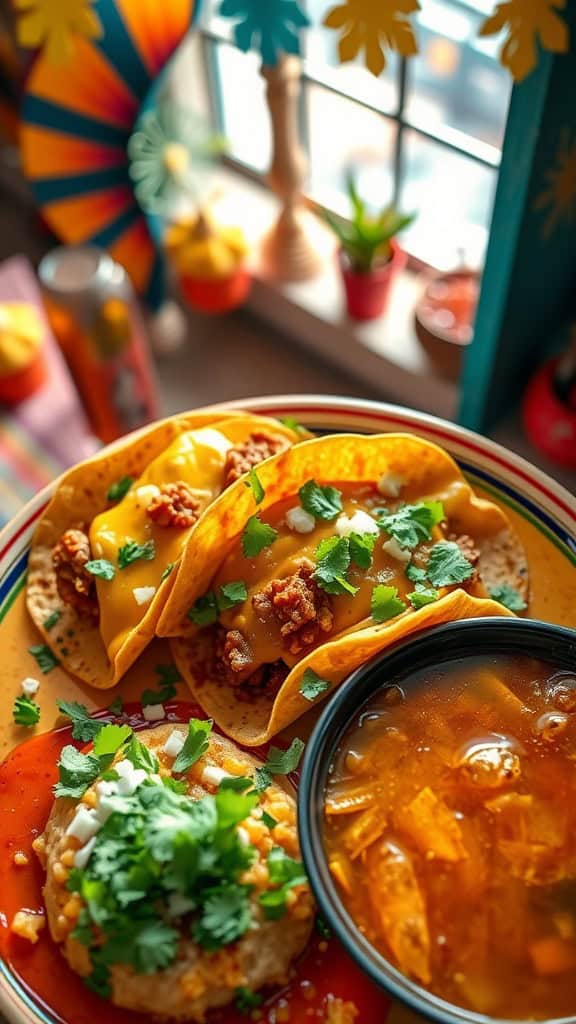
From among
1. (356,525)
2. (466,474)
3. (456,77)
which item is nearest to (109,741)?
(356,525)

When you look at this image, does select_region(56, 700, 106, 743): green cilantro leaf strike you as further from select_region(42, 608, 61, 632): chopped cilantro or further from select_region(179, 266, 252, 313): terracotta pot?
select_region(179, 266, 252, 313): terracotta pot

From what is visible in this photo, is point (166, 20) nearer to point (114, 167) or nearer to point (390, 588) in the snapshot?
point (114, 167)

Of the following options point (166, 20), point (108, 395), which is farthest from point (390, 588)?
point (166, 20)

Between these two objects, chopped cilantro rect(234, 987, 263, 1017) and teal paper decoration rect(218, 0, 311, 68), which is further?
teal paper decoration rect(218, 0, 311, 68)

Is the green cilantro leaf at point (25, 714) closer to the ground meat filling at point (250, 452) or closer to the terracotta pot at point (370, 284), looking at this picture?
the ground meat filling at point (250, 452)

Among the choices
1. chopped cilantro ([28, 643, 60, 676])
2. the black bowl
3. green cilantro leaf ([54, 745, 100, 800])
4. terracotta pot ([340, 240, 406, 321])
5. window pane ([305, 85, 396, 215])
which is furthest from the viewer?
window pane ([305, 85, 396, 215])

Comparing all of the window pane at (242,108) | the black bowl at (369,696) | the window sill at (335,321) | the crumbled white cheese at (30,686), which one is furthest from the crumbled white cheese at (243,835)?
the window pane at (242,108)

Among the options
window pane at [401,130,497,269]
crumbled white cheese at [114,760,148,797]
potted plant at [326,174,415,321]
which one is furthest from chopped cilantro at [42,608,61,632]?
window pane at [401,130,497,269]
